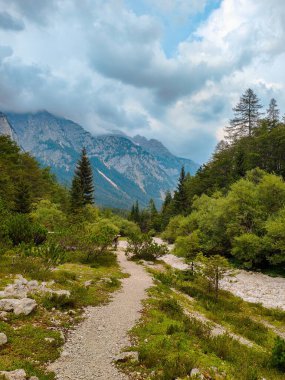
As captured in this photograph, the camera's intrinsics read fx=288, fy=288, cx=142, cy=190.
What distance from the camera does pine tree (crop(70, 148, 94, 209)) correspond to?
72688mm

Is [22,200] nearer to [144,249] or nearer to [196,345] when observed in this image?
[144,249]

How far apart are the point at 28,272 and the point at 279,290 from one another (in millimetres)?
23655

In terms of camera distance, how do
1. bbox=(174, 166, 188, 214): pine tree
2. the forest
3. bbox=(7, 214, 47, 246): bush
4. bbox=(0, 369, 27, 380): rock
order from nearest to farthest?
bbox=(0, 369, 27, 380): rock < bbox=(7, 214, 47, 246): bush < the forest < bbox=(174, 166, 188, 214): pine tree

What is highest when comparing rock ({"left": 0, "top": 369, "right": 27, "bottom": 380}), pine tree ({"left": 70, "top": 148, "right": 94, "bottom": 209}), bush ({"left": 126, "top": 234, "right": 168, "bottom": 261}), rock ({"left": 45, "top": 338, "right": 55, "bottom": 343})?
pine tree ({"left": 70, "top": 148, "right": 94, "bottom": 209})

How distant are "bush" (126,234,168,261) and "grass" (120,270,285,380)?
1961cm

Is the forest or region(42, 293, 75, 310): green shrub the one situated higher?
the forest

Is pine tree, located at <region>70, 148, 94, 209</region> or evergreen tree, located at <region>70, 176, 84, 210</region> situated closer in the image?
evergreen tree, located at <region>70, 176, 84, 210</region>

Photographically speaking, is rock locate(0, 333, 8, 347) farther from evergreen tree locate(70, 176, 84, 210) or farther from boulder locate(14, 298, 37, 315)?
evergreen tree locate(70, 176, 84, 210)

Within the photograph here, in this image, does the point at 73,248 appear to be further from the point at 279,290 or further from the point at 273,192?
the point at 273,192

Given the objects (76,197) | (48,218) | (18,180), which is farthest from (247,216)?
(18,180)

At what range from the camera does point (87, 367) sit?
9.09 m

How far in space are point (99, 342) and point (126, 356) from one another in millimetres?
1813

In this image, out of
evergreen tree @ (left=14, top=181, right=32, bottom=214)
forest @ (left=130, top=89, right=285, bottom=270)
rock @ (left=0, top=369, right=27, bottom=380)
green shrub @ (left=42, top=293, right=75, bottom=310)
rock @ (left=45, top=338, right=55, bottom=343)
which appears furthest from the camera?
evergreen tree @ (left=14, top=181, right=32, bottom=214)

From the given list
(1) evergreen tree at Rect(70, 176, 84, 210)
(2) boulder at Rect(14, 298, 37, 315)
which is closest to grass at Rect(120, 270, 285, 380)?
(2) boulder at Rect(14, 298, 37, 315)
